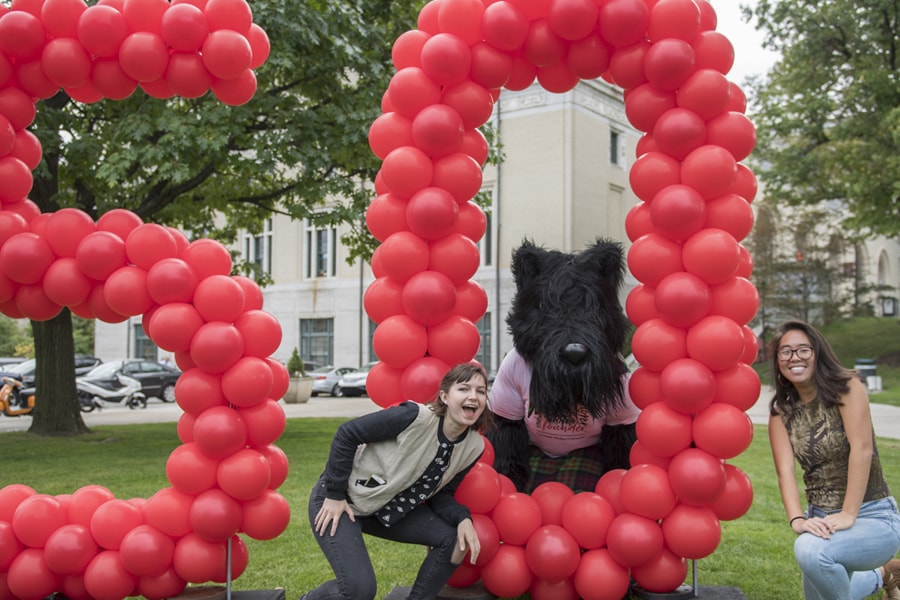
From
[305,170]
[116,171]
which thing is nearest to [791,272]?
[305,170]

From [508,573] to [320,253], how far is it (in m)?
28.6

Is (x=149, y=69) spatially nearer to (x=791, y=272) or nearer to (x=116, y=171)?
(x=116, y=171)

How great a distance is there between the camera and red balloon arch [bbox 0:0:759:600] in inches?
144

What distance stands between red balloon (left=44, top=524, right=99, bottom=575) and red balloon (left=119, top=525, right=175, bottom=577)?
0.18m

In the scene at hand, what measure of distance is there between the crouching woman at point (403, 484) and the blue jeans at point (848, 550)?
4.63ft

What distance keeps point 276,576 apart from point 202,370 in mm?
1738

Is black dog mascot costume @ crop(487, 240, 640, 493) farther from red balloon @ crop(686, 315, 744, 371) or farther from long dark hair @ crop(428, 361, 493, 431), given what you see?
red balloon @ crop(686, 315, 744, 371)

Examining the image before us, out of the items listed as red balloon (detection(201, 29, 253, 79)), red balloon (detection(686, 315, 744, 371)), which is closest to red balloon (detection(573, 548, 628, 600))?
red balloon (detection(686, 315, 744, 371))

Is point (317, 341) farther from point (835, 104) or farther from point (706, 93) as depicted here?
point (706, 93)

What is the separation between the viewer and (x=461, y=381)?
11.5ft

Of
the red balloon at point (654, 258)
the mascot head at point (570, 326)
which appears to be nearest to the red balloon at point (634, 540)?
the mascot head at point (570, 326)

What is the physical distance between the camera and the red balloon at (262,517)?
3.71m

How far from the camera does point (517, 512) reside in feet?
12.5

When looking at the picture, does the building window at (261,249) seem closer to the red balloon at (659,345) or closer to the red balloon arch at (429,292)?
the red balloon arch at (429,292)
